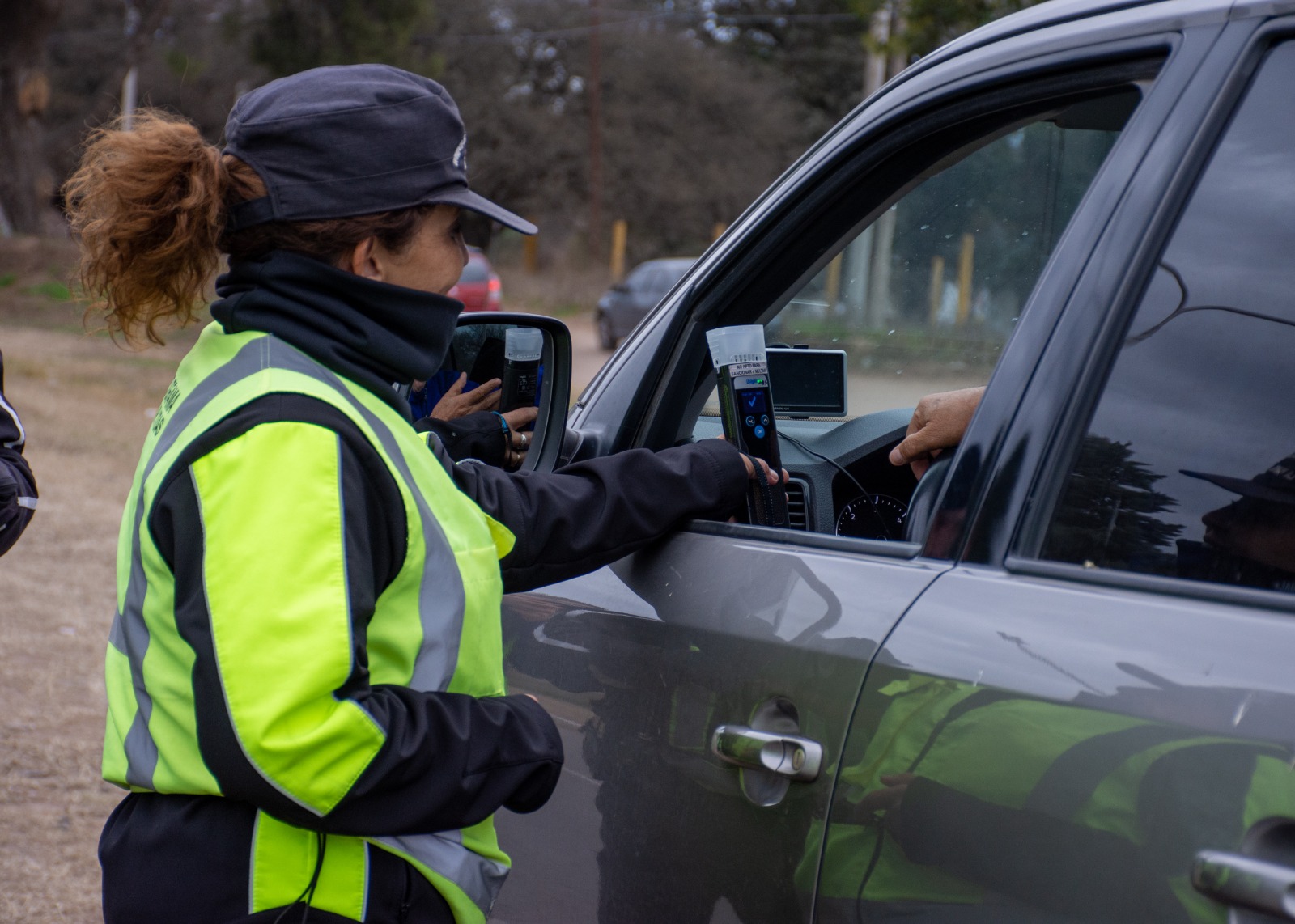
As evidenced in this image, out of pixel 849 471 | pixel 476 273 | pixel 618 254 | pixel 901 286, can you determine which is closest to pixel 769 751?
pixel 849 471

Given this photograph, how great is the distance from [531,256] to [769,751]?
105 feet

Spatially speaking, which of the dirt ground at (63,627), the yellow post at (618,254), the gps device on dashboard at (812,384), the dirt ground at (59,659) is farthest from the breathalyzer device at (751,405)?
the yellow post at (618,254)

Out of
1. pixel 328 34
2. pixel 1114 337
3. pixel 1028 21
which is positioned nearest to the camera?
pixel 1114 337

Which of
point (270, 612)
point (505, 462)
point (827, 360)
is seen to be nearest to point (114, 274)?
point (270, 612)

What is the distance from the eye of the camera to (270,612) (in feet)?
4.53

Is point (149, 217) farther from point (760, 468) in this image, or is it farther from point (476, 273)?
point (476, 273)

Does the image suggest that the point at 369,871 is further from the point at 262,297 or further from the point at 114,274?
the point at 114,274

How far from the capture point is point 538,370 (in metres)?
2.31

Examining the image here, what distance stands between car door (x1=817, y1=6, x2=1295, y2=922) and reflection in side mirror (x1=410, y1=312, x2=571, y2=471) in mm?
882

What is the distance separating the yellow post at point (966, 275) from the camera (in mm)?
2279

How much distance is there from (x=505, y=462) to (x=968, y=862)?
1209 millimetres

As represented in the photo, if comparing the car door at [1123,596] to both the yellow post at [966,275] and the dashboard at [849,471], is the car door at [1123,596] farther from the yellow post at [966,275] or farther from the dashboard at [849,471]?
the yellow post at [966,275]

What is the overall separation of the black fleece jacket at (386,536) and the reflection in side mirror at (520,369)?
330 mm

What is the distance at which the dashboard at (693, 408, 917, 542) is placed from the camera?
2.11 metres
